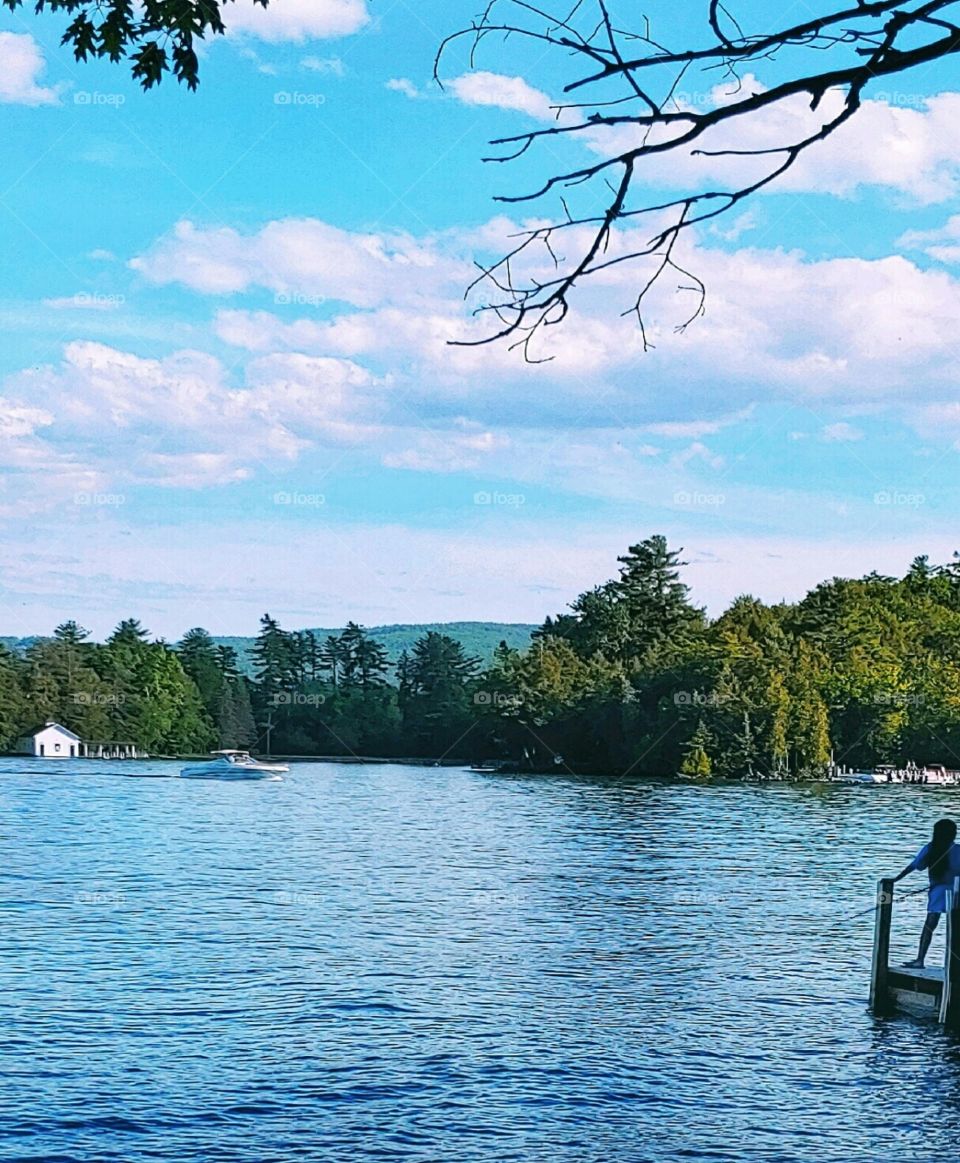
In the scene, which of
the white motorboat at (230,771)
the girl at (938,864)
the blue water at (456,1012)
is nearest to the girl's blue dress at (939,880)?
the girl at (938,864)

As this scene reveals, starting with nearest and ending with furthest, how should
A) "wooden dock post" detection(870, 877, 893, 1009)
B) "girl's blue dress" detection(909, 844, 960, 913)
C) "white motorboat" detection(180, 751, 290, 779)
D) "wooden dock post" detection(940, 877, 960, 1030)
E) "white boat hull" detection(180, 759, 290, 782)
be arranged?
"wooden dock post" detection(940, 877, 960, 1030)
"girl's blue dress" detection(909, 844, 960, 913)
"wooden dock post" detection(870, 877, 893, 1009)
"white boat hull" detection(180, 759, 290, 782)
"white motorboat" detection(180, 751, 290, 779)

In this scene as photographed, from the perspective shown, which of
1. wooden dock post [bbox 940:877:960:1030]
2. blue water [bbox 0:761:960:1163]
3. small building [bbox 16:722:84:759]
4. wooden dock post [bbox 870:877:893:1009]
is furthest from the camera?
small building [bbox 16:722:84:759]

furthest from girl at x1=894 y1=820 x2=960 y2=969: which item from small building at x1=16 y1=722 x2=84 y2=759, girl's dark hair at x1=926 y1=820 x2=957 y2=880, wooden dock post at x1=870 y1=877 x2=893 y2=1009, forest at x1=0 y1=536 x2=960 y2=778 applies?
small building at x1=16 y1=722 x2=84 y2=759

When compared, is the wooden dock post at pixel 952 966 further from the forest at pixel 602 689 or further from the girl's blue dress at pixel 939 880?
the forest at pixel 602 689

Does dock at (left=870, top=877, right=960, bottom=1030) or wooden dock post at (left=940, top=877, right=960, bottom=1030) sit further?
dock at (left=870, top=877, right=960, bottom=1030)

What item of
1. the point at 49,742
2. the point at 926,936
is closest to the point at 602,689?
the point at 49,742

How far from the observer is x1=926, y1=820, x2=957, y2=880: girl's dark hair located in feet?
72.4

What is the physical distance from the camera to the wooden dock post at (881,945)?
22016 mm

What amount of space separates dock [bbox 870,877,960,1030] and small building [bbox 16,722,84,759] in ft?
437

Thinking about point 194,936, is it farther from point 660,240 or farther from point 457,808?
point 457,808

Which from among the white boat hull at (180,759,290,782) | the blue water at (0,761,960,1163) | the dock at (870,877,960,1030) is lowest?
the white boat hull at (180,759,290,782)

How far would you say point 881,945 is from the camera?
2238 centimetres

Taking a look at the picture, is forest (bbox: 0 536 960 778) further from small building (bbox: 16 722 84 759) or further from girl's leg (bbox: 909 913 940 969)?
girl's leg (bbox: 909 913 940 969)

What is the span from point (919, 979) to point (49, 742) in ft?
442
